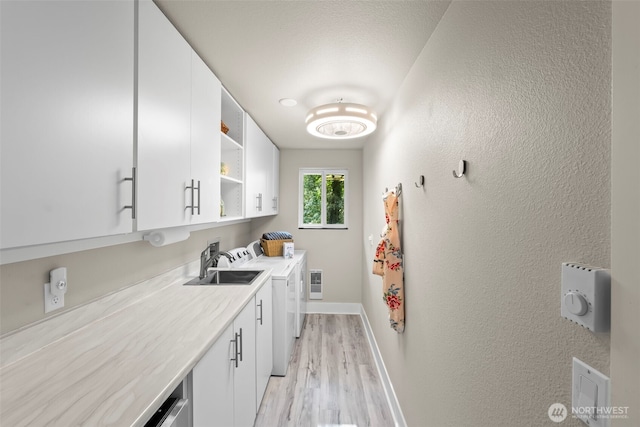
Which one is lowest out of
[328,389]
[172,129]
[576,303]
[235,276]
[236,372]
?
[328,389]

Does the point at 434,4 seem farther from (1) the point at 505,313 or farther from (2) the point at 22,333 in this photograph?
(2) the point at 22,333

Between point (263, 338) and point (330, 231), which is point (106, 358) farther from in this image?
point (330, 231)

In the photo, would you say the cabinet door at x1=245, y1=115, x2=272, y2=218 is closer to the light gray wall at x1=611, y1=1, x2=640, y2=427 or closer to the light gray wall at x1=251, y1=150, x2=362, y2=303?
the light gray wall at x1=251, y1=150, x2=362, y2=303

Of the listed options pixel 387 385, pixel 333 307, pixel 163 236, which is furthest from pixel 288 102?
pixel 333 307

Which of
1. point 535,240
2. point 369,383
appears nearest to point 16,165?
point 535,240

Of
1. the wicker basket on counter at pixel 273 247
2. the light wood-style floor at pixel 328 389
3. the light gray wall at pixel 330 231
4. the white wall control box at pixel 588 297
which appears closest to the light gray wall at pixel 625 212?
the white wall control box at pixel 588 297

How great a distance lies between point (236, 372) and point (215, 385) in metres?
0.30

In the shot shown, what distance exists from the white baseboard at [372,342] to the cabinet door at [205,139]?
5.91ft

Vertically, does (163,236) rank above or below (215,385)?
above

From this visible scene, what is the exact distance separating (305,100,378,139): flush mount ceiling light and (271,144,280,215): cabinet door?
137cm

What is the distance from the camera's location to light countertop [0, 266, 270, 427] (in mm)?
712

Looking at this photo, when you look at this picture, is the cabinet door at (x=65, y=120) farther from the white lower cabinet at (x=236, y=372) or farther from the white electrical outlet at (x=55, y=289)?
the white lower cabinet at (x=236, y=372)

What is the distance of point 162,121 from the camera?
125 centimetres

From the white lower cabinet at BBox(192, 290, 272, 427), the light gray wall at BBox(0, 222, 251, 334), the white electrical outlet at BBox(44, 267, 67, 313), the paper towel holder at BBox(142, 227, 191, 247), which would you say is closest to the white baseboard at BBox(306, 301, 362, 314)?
the white lower cabinet at BBox(192, 290, 272, 427)
